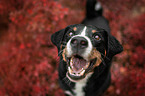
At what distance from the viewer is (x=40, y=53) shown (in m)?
3.90

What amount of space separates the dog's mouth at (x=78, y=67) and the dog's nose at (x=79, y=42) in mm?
288

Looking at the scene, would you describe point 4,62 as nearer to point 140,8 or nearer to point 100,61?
point 100,61

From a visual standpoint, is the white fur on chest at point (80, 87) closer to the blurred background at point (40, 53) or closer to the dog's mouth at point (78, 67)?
the dog's mouth at point (78, 67)

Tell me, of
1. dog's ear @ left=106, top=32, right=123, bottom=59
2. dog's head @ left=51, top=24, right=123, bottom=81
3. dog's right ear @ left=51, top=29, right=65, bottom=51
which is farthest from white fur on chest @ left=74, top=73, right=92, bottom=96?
dog's right ear @ left=51, top=29, right=65, bottom=51

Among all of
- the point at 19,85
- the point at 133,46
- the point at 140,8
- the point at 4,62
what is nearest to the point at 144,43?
the point at 133,46

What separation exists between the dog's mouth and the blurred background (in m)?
0.86

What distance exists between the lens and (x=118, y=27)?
4.95 meters

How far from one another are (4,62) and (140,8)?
572cm

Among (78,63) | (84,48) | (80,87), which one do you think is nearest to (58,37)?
(78,63)

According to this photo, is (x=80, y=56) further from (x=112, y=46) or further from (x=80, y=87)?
(x=80, y=87)

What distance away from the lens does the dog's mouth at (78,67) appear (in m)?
2.12

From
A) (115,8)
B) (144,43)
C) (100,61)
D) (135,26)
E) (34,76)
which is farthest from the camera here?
(115,8)

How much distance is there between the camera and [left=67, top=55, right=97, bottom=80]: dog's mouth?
2121 millimetres

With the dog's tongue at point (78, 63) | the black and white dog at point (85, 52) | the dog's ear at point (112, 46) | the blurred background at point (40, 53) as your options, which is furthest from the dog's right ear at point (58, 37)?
the dog's ear at point (112, 46)
